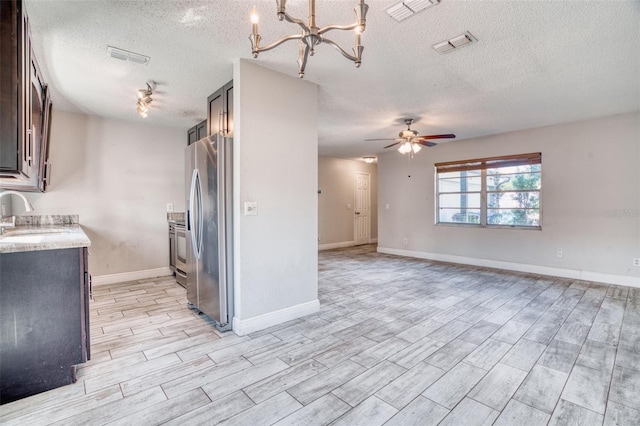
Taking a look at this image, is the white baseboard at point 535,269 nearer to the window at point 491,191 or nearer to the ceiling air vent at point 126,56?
the window at point 491,191

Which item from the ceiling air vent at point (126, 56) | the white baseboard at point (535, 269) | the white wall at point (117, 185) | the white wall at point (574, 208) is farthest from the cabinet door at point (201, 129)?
the white baseboard at point (535, 269)

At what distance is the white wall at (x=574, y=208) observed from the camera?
177 inches

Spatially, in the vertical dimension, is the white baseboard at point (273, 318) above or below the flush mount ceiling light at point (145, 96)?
below

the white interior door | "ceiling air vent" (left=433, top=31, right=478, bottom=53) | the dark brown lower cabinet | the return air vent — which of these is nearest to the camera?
the dark brown lower cabinet

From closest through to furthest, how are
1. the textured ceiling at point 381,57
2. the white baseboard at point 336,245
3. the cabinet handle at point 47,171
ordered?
the textured ceiling at point 381,57
the cabinet handle at point 47,171
the white baseboard at point 336,245

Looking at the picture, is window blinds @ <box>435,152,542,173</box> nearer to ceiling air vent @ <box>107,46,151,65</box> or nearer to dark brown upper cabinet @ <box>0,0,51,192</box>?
ceiling air vent @ <box>107,46,151,65</box>

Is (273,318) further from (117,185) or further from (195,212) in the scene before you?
(117,185)

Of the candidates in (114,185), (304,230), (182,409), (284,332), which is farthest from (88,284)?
(114,185)

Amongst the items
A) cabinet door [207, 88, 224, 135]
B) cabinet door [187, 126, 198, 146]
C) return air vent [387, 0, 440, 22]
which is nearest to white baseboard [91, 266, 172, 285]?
cabinet door [187, 126, 198, 146]

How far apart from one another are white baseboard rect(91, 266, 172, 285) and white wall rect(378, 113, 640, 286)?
5443 mm

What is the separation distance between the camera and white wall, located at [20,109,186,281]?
431 cm

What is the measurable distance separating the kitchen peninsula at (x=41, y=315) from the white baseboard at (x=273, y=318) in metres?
1.15

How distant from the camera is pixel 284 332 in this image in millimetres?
2873

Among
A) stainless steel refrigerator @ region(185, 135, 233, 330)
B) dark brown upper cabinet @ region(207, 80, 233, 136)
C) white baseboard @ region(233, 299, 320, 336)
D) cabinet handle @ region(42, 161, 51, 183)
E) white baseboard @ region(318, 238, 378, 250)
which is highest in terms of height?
dark brown upper cabinet @ region(207, 80, 233, 136)
